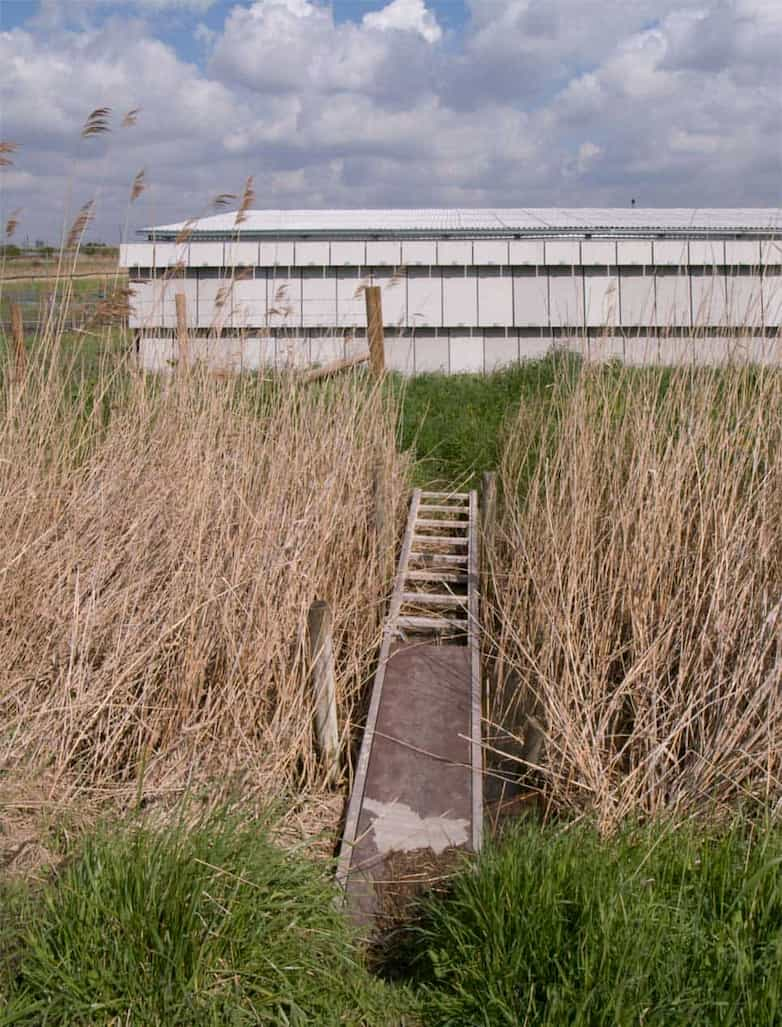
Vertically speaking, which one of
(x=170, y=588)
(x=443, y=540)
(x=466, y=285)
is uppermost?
(x=466, y=285)

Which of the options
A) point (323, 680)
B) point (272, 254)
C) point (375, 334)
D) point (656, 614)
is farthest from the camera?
point (272, 254)

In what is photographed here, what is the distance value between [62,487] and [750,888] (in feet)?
11.6

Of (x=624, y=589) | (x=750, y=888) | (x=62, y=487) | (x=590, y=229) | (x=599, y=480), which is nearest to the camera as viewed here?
(x=750, y=888)

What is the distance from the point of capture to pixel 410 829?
3.75 meters

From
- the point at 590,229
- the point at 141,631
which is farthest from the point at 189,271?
the point at 141,631

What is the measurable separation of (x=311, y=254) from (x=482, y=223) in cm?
390

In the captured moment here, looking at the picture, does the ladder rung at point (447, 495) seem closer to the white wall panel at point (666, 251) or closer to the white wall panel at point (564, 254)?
the white wall panel at point (564, 254)

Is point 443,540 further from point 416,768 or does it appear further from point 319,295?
point 319,295

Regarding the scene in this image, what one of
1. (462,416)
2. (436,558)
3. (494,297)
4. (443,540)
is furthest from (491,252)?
(436,558)

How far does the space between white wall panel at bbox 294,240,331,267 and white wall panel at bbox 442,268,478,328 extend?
1292mm

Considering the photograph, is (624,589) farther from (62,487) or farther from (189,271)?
(189,271)

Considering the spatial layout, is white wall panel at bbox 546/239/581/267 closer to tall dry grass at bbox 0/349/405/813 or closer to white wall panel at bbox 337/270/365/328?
white wall panel at bbox 337/270/365/328

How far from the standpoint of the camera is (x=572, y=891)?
→ 2.76 meters

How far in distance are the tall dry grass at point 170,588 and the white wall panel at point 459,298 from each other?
512 centimetres
